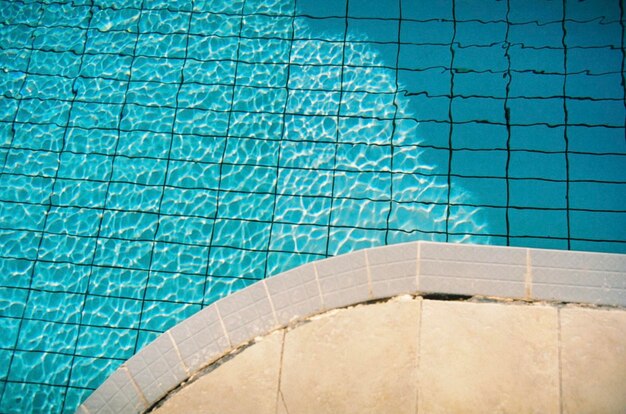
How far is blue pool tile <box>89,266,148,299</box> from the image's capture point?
4320 mm

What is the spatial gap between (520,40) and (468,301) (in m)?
2.48

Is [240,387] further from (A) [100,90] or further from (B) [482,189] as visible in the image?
(A) [100,90]

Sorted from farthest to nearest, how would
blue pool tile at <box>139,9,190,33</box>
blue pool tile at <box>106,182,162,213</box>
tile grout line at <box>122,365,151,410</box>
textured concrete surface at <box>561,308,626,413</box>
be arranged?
blue pool tile at <box>139,9,190,33</box>
blue pool tile at <box>106,182,162,213</box>
tile grout line at <box>122,365,151,410</box>
textured concrete surface at <box>561,308,626,413</box>

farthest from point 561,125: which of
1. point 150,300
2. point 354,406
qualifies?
point 150,300

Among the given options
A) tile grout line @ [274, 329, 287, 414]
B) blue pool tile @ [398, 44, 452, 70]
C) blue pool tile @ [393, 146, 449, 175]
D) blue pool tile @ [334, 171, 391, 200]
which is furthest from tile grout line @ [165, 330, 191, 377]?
blue pool tile @ [398, 44, 452, 70]

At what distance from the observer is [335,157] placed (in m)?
4.59

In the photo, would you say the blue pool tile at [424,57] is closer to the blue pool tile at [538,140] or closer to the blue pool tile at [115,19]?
the blue pool tile at [538,140]

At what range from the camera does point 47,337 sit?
4.25 meters

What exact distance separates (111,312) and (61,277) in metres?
0.55

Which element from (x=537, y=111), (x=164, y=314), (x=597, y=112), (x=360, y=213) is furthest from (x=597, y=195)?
(x=164, y=314)

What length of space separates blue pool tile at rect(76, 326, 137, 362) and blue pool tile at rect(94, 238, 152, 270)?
53 cm

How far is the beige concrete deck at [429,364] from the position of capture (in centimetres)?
343

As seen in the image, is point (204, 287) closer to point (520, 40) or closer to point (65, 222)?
point (65, 222)

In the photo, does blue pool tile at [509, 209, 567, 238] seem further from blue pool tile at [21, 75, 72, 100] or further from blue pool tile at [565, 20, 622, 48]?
blue pool tile at [21, 75, 72, 100]
